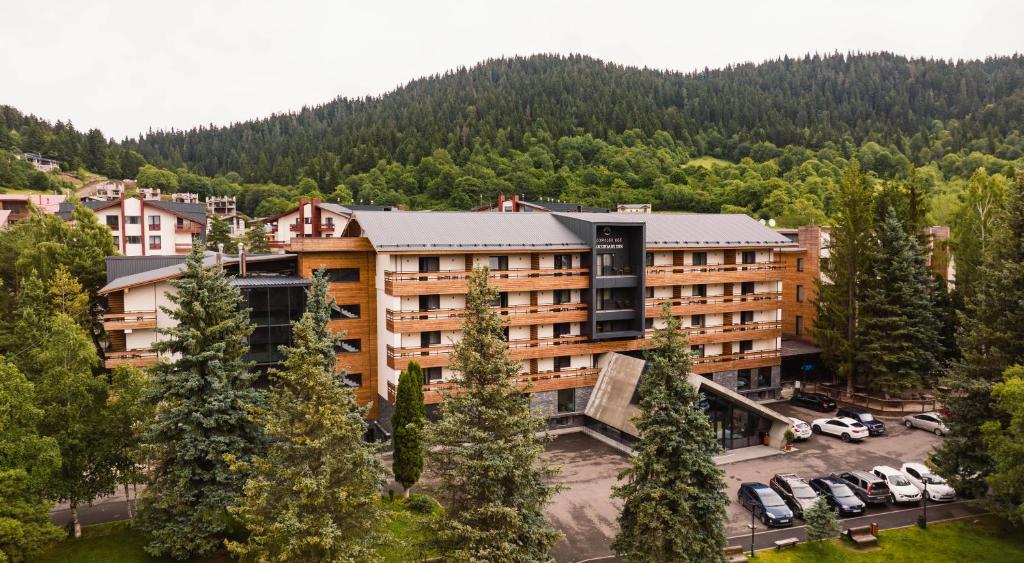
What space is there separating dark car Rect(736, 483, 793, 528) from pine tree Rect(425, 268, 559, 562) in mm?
13389

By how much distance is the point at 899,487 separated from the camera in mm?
32406

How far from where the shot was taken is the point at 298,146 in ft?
597

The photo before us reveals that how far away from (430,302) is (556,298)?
9.08 m

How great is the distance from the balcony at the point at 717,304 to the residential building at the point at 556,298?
0.10m

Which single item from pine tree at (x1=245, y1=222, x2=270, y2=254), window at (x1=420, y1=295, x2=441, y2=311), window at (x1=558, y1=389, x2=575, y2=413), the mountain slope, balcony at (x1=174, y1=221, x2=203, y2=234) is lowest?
window at (x1=558, y1=389, x2=575, y2=413)

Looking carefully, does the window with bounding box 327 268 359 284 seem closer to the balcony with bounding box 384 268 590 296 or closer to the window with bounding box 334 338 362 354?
the balcony with bounding box 384 268 590 296

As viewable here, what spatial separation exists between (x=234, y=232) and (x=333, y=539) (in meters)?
132

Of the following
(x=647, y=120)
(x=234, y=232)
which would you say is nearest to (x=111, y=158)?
(x=234, y=232)

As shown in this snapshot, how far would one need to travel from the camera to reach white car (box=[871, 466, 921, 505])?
105ft

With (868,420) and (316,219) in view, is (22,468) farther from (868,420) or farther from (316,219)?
(316,219)

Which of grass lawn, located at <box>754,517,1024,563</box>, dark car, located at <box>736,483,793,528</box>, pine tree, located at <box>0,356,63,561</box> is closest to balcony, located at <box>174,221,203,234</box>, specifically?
pine tree, located at <box>0,356,63,561</box>

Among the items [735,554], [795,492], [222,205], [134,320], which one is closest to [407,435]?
[735,554]

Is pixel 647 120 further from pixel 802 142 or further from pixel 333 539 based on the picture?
pixel 333 539

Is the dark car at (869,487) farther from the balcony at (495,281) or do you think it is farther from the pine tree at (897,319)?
the balcony at (495,281)
